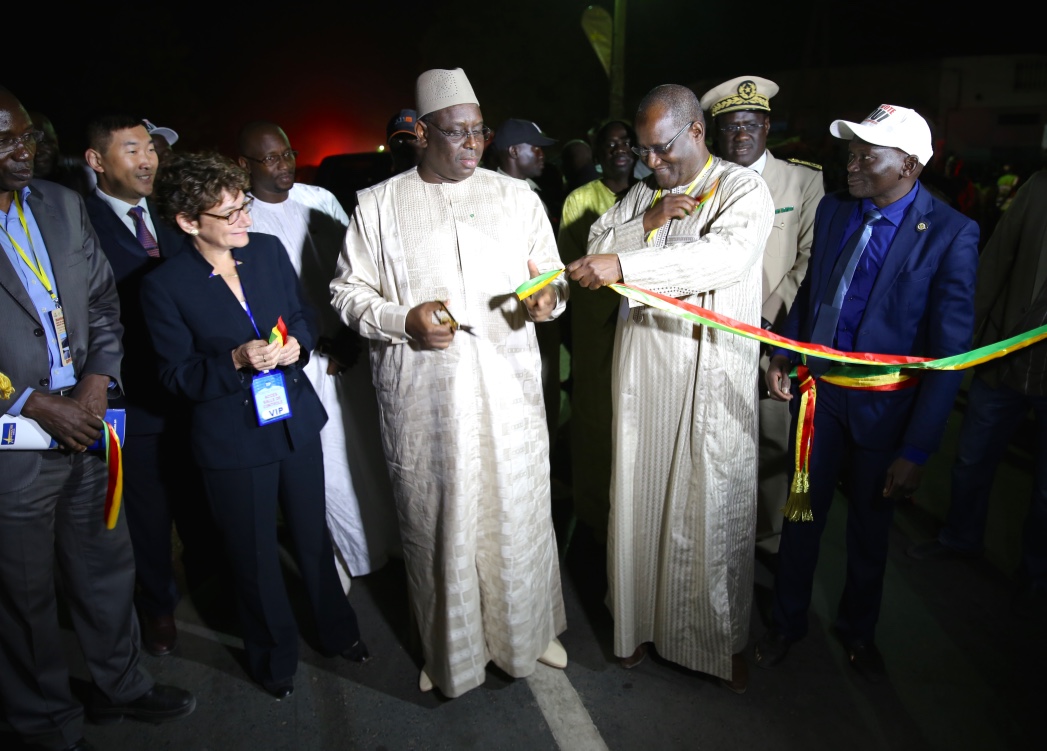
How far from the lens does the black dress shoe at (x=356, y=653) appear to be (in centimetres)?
300

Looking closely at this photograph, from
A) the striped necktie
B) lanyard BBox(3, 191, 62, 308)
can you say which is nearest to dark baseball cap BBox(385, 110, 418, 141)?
the striped necktie

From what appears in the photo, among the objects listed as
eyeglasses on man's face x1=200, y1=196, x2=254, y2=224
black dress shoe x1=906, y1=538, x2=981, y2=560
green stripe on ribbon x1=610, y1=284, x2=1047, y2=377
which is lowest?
black dress shoe x1=906, y1=538, x2=981, y2=560

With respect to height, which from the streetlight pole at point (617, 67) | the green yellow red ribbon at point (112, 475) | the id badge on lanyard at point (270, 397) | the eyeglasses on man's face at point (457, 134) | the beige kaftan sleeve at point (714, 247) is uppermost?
the streetlight pole at point (617, 67)

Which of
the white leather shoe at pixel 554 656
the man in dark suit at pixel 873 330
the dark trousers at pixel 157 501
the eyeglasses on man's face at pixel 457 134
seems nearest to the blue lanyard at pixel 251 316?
the dark trousers at pixel 157 501

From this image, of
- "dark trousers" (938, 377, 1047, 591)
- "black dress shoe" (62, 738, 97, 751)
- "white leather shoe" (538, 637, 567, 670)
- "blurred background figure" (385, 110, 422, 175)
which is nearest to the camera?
"black dress shoe" (62, 738, 97, 751)

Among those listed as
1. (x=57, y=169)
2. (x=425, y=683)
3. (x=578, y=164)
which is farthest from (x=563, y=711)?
(x=578, y=164)

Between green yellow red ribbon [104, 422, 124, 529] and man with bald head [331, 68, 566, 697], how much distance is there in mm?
928

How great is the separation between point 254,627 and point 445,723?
2.89ft

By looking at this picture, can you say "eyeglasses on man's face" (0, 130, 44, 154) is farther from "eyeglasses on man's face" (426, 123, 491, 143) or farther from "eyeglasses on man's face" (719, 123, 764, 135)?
"eyeglasses on man's face" (719, 123, 764, 135)

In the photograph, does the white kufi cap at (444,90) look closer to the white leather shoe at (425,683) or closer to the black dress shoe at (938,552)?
the white leather shoe at (425,683)

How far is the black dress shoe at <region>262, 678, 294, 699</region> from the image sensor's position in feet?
9.22

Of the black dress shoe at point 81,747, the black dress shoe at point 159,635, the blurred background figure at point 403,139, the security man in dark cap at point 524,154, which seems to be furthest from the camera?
the security man in dark cap at point 524,154

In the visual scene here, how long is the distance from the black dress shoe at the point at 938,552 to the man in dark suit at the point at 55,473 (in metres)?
3.71

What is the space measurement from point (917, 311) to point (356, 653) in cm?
266
